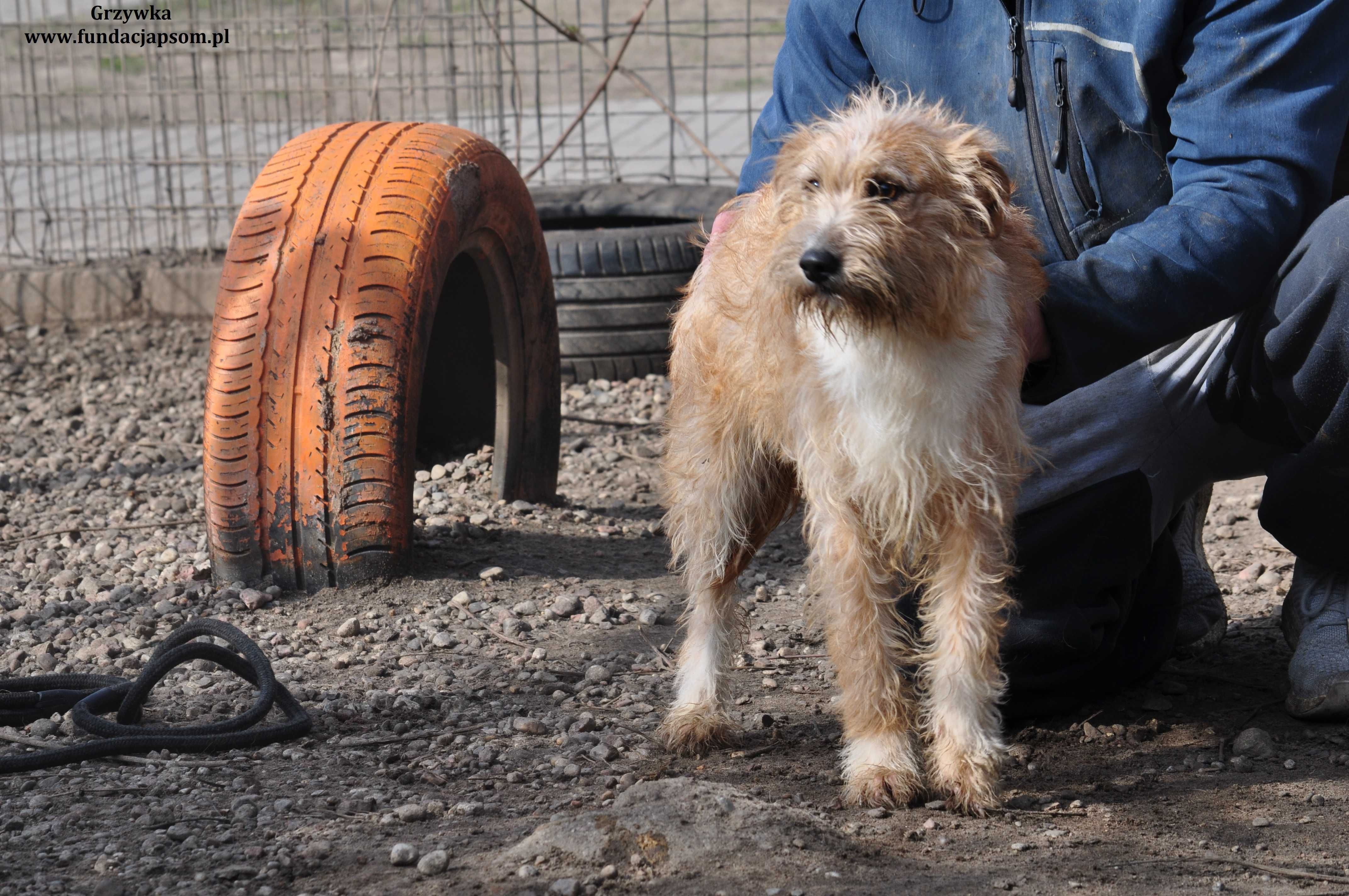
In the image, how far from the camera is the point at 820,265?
2463mm

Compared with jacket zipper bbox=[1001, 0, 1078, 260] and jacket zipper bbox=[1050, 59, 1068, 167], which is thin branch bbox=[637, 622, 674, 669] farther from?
jacket zipper bbox=[1050, 59, 1068, 167]

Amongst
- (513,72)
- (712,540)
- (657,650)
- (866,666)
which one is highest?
(513,72)

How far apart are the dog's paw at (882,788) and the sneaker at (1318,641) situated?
1.21 metres

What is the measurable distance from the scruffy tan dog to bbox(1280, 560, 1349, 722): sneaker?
101 centimetres

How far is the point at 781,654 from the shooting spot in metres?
3.91

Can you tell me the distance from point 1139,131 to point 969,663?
4.60 ft

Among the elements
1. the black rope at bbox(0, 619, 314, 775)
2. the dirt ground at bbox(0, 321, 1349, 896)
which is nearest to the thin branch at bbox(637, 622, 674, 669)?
the dirt ground at bbox(0, 321, 1349, 896)

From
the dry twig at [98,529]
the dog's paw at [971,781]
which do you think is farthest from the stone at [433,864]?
the dry twig at [98,529]

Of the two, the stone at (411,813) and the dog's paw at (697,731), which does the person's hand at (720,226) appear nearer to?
the dog's paw at (697,731)

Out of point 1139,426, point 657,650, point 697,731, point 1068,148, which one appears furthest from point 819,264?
point 657,650

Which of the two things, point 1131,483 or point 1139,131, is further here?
point 1131,483

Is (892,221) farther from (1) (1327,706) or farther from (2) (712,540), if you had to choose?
(1) (1327,706)

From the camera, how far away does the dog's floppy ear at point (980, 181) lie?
2584 mm

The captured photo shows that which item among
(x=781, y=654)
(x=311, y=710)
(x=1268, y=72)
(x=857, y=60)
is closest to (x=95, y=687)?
(x=311, y=710)
